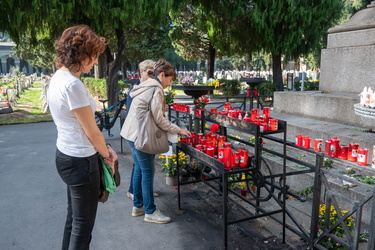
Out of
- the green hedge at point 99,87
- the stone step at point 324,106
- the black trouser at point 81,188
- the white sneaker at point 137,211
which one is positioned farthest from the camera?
the green hedge at point 99,87

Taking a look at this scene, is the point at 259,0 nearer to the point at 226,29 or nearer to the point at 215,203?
the point at 226,29

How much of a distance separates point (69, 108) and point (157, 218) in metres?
2.09

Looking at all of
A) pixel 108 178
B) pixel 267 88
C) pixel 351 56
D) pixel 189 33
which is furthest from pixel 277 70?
pixel 108 178

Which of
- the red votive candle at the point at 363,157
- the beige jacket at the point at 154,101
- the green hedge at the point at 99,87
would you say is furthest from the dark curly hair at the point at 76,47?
the green hedge at the point at 99,87

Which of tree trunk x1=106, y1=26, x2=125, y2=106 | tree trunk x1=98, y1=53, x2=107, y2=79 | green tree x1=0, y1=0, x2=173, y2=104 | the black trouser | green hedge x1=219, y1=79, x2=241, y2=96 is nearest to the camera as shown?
the black trouser

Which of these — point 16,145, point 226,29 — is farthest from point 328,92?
point 226,29

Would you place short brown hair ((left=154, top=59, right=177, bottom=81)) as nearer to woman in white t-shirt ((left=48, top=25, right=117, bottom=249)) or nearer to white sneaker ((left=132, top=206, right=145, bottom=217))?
woman in white t-shirt ((left=48, top=25, right=117, bottom=249))

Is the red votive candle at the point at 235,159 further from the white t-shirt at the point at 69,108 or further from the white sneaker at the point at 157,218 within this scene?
the white t-shirt at the point at 69,108

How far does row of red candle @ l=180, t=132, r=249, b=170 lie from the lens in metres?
3.29

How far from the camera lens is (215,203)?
4.42 m

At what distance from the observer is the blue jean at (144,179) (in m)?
3.65

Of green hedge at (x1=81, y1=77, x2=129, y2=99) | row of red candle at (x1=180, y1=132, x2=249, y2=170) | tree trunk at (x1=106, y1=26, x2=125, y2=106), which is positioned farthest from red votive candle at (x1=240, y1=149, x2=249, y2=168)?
green hedge at (x1=81, y1=77, x2=129, y2=99)

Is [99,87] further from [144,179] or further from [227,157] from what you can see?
[227,157]

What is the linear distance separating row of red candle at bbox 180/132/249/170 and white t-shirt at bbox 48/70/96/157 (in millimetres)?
1433
